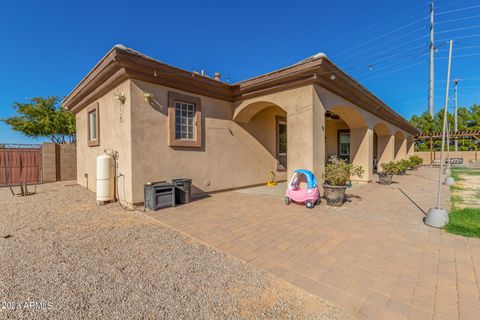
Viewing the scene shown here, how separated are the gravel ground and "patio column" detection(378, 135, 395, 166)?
13500 mm

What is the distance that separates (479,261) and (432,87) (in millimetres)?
41364

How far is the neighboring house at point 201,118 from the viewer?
574cm

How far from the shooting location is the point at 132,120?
559cm

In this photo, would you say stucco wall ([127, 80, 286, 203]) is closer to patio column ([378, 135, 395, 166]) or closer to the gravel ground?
the gravel ground

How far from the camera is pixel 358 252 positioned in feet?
10.2

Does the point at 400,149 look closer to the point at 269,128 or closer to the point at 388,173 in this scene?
the point at 388,173

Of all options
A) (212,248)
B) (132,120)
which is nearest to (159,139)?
(132,120)

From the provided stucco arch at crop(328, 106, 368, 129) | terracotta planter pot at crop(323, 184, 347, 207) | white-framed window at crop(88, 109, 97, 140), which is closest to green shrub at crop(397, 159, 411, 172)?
stucco arch at crop(328, 106, 368, 129)

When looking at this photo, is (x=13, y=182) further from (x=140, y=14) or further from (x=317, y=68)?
(x=317, y=68)

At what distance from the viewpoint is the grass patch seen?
12.4ft

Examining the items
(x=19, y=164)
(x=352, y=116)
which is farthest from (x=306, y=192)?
(x=19, y=164)

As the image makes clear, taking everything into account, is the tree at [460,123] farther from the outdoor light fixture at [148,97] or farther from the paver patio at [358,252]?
the outdoor light fixture at [148,97]

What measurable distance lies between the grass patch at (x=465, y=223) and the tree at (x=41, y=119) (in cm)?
2283

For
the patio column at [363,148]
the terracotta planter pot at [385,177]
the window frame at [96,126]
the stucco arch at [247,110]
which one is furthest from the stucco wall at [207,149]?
the terracotta planter pot at [385,177]
